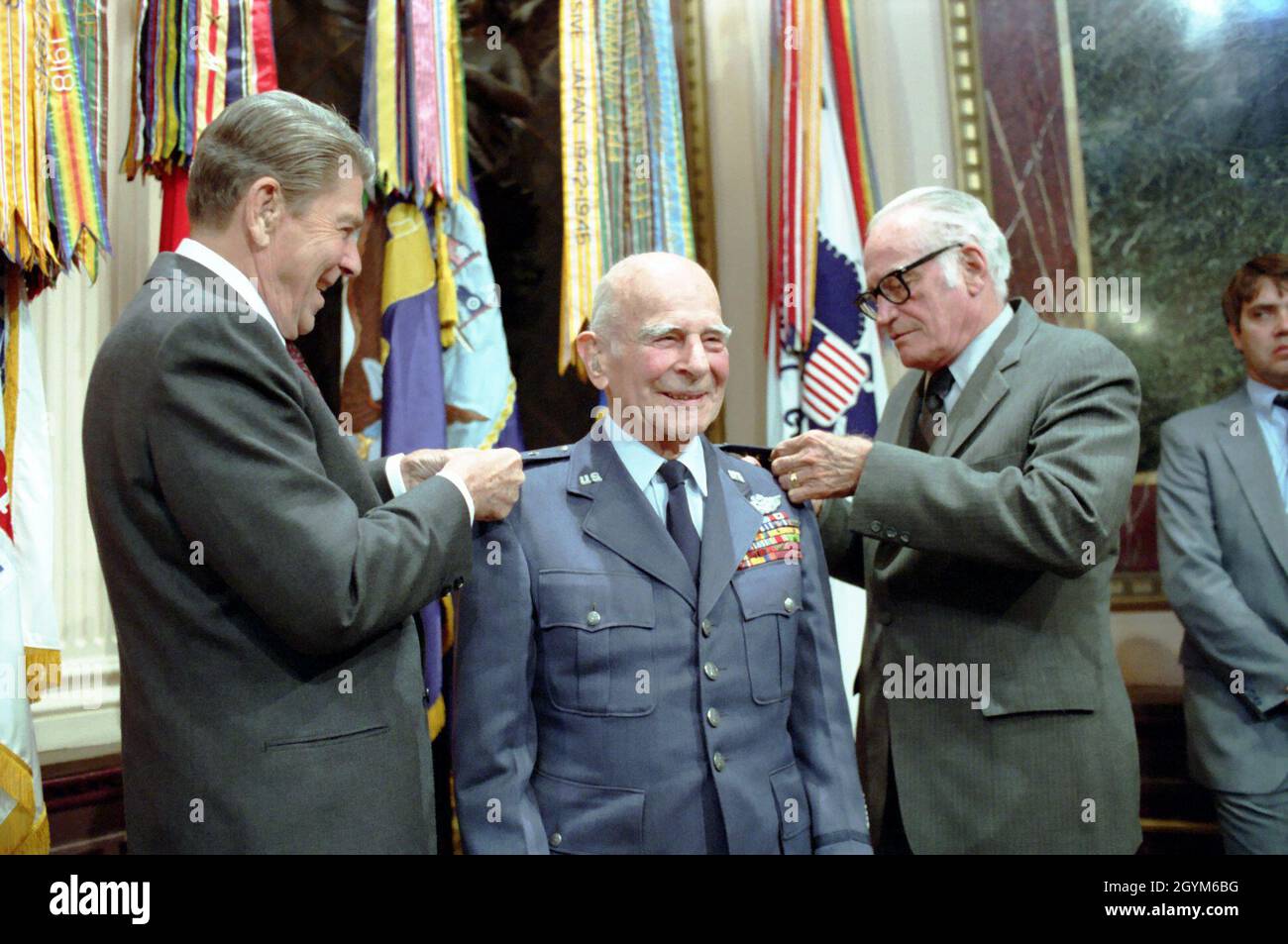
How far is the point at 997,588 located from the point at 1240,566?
1419mm

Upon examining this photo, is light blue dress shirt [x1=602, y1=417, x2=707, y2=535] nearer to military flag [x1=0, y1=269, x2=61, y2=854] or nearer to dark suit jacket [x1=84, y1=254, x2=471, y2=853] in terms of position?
dark suit jacket [x1=84, y1=254, x2=471, y2=853]

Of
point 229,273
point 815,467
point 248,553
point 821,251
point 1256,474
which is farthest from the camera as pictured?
point 821,251

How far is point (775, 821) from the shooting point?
2008 millimetres

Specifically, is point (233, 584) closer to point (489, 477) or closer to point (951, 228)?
point (489, 477)

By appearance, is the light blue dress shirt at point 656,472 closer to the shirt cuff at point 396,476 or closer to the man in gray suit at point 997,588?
the man in gray suit at point 997,588

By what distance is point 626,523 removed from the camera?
2086mm

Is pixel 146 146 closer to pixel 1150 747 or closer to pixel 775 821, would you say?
pixel 775 821

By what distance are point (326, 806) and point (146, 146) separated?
6.94 ft

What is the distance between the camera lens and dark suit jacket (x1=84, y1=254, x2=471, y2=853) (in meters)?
1.64

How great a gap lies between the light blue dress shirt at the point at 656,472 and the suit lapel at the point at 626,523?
0.02 metres

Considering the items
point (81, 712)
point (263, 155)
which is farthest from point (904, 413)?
point (81, 712)

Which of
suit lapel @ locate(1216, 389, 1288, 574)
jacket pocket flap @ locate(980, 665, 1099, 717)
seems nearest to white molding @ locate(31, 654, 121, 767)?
jacket pocket flap @ locate(980, 665, 1099, 717)

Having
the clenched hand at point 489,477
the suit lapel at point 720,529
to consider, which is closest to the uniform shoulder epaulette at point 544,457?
the clenched hand at point 489,477

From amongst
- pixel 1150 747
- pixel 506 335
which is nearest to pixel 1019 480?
pixel 1150 747
